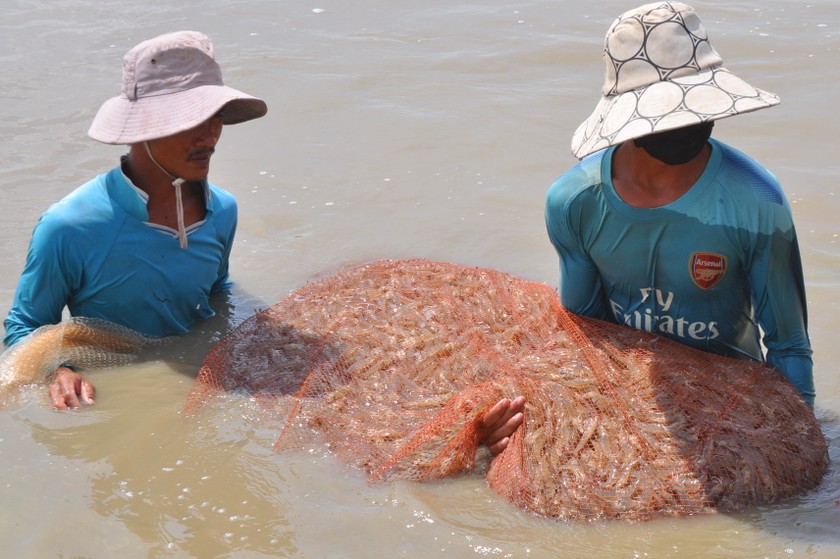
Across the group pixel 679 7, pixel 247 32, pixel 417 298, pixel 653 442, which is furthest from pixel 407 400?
pixel 247 32

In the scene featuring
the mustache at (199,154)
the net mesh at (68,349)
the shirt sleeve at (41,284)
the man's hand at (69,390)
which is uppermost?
the mustache at (199,154)

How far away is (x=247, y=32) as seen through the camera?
987 centimetres

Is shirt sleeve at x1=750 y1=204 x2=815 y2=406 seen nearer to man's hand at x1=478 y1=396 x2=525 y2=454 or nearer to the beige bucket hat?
man's hand at x1=478 y1=396 x2=525 y2=454

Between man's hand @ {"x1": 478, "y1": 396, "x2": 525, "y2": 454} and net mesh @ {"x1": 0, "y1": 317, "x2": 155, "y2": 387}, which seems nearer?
man's hand @ {"x1": 478, "y1": 396, "x2": 525, "y2": 454}

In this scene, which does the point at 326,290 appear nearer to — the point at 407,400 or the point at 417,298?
the point at 417,298

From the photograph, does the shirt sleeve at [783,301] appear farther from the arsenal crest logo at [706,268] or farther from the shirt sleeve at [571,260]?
the shirt sleeve at [571,260]

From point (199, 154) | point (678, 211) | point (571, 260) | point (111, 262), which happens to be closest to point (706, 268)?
point (678, 211)

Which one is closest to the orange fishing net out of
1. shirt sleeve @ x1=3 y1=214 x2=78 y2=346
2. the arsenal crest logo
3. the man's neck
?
the arsenal crest logo

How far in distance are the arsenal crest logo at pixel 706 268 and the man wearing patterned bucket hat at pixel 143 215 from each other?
79.8 inches

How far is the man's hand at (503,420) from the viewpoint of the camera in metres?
3.76

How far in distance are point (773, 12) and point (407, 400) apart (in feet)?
24.5

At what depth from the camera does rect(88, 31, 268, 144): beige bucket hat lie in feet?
14.0

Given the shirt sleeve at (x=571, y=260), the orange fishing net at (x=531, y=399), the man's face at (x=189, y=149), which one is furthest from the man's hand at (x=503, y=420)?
the man's face at (x=189, y=149)

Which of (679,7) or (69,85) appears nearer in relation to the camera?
(679,7)
